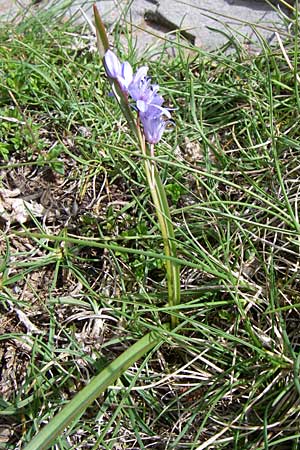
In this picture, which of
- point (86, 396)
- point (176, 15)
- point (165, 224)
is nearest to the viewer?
point (86, 396)

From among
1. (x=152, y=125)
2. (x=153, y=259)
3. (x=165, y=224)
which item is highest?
(x=152, y=125)

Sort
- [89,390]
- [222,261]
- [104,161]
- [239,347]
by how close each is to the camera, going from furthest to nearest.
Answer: [104,161] < [222,261] < [239,347] < [89,390]

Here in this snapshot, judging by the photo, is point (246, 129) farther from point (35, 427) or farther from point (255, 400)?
point (35, 427)

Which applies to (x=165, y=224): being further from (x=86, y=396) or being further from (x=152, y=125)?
(x=86, y=396)

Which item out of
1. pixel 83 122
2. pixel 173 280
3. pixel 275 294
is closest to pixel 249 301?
pixel 275 294

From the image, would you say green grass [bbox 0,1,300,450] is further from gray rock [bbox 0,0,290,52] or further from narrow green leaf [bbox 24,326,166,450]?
gray rock [bbox 0,0,290,52]

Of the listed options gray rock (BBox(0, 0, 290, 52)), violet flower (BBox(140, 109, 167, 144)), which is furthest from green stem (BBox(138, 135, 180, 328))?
gray rock (BBox(0, 0, 290, 52))

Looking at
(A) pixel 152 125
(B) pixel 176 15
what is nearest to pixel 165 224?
(A) pixel 152 125

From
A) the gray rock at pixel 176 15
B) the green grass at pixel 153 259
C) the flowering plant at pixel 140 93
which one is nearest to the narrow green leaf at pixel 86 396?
the green grass at pixel 153 259
